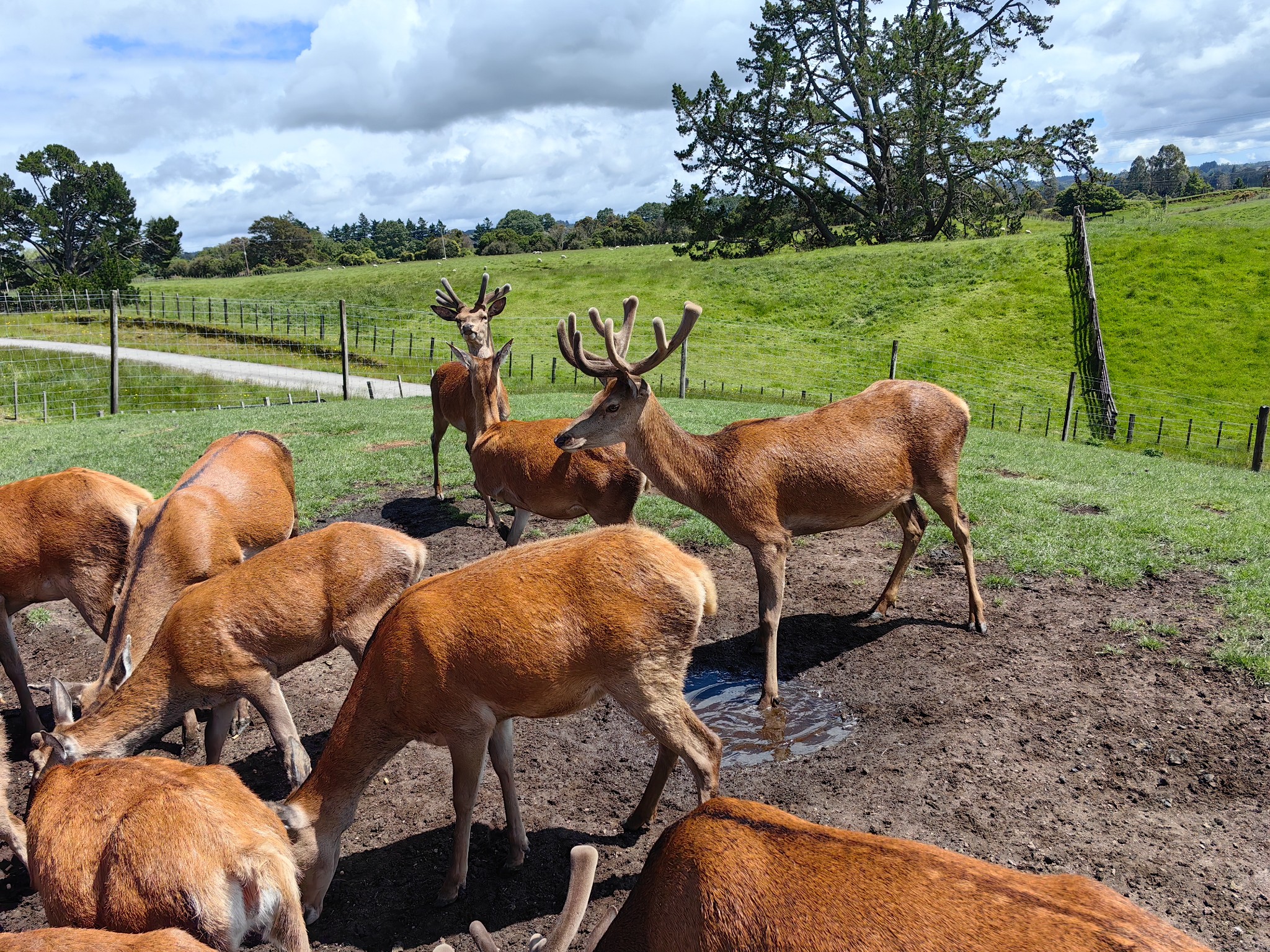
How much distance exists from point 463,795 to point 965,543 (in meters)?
5.30

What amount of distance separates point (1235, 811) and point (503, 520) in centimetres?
788

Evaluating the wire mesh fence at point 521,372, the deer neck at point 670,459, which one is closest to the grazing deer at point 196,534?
the deer neck at point 670,459

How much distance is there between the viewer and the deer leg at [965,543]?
7.61 metres

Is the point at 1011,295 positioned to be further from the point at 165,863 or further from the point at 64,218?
the point at 64,218

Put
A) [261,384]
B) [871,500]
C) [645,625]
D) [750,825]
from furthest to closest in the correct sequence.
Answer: [261,384] < [871,500] < [645,625] < [750,825]

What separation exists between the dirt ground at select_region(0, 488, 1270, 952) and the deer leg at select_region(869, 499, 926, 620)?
0.17 meters

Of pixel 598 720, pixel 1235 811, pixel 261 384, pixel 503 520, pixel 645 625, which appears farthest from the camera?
pixel 261 384

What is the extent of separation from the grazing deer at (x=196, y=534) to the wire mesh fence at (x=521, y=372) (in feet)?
54.0

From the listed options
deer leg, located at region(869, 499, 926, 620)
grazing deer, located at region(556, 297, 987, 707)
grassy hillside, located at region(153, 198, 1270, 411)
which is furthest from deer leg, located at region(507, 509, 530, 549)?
grassy hillside, located at region(153, 198, 1270, 411)

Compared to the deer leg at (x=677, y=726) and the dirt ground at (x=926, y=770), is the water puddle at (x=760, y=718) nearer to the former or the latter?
the dirt ground at (x=926, y=770)

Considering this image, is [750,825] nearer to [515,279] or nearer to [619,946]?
[619,946]

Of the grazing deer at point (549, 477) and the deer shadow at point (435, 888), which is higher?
the grazing deer at point (549, 477)

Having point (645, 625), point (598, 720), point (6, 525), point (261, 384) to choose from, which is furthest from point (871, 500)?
point (261, 384)

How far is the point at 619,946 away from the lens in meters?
3.12
